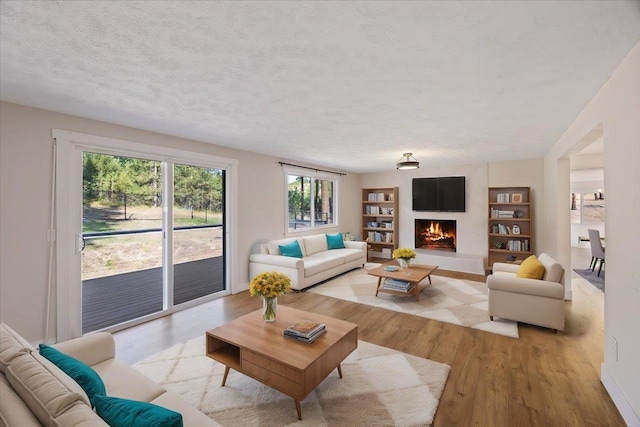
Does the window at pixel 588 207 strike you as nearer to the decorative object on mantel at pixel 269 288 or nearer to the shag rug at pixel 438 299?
the shag rug at pixel 438 299

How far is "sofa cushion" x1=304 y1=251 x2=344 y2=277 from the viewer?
4.85m

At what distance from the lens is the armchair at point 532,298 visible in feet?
10.4

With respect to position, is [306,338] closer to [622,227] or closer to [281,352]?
[281,352]

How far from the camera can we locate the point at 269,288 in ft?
7.95

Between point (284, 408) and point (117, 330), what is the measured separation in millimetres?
2458

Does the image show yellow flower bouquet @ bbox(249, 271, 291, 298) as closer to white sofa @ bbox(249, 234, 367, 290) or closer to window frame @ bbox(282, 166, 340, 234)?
white sofa @ bbox(249, 234, 367, 290)

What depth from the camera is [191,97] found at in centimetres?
255

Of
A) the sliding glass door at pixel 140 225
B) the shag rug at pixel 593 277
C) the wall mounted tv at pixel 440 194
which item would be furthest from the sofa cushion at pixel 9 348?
the wall mounted tv at pixel 440 194

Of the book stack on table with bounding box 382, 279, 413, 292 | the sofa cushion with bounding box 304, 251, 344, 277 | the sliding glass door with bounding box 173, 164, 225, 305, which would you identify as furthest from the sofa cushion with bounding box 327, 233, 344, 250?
the sliding glass door with bounding box 173, 164, 225, 305

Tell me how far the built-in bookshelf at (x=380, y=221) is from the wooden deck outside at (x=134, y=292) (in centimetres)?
411

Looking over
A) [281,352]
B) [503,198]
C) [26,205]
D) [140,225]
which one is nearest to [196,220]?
[140,225]

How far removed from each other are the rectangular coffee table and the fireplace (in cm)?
547

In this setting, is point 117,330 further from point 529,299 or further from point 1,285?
point 529,299

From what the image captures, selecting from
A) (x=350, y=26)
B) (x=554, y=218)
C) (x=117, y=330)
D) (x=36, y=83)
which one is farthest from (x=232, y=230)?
(x=554, y=218)
